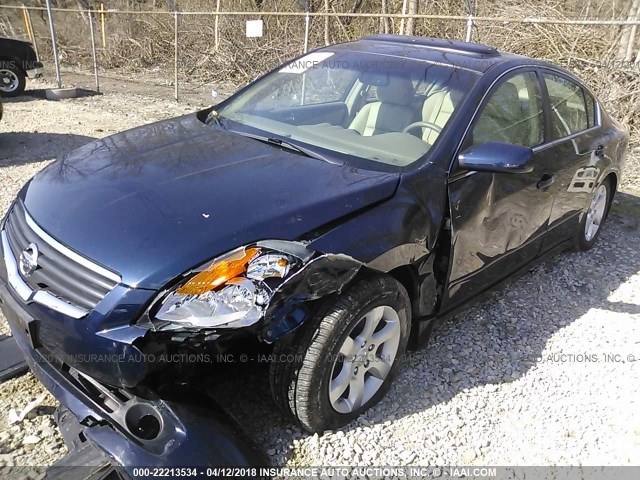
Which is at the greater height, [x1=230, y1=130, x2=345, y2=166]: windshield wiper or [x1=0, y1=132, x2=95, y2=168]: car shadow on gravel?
Answer: [x1=230, y1=130, x2=345, y2=166]: windshield wiper

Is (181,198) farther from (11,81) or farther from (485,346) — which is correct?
(11,81)

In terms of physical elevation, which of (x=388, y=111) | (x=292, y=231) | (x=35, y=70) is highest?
(x=388, y=111)

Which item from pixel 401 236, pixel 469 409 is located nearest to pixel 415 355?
pixel 469 409

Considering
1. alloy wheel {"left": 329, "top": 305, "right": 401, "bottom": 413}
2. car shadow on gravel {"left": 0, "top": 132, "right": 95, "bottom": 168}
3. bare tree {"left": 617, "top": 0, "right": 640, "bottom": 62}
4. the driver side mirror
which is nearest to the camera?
alloy wheel {"left": 329, "top": 305, "right": 401, "bottom": 413}

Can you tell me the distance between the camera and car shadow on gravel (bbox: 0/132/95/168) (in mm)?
6582

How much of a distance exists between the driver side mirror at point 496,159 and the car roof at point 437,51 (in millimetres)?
669

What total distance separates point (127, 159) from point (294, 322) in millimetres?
1267

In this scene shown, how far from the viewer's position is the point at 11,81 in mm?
10383

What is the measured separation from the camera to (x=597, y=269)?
4.64m

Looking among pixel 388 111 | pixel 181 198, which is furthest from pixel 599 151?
pixel 181 198

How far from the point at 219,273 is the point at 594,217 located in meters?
4.02

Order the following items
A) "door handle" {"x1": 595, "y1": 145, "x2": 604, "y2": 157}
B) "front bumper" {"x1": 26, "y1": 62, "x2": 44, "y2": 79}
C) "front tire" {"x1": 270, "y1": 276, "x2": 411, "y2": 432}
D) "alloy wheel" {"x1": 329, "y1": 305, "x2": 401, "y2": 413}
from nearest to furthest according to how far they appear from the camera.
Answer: "front tire" {"x1": 270, "y1": 276, "x2": 411, "y2": 432}, "alloy wheel" {"x1": 329, "y1": 305, "x2": 401, "y2": 413}, "door handle" {"x1": 595, "y1": 145, "x2": 604, "y2": 157}, "front bumper" {"x1": 26, "y1": 62, "x2": 44, "y2": 79}

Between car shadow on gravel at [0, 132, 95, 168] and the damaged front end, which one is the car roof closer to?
the damaged front end

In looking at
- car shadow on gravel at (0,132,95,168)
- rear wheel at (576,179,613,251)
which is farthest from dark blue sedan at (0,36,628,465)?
car shadow on gravel at (0,132,95,168)
